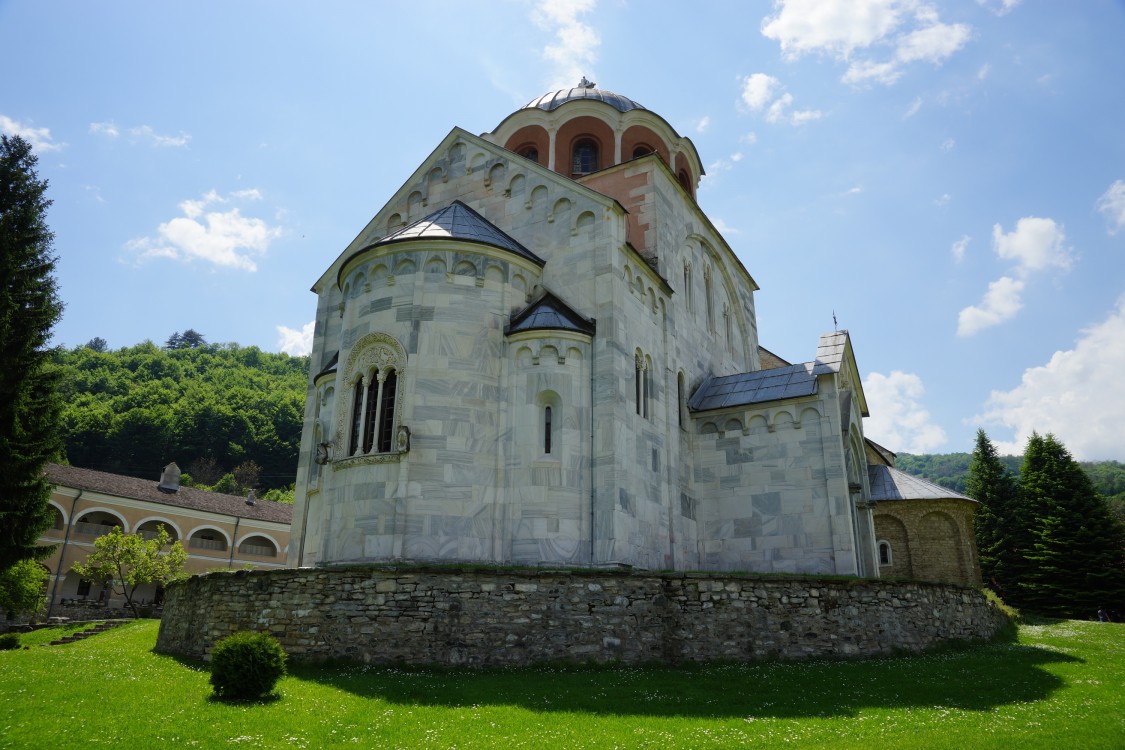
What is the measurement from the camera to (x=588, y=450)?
15.9m

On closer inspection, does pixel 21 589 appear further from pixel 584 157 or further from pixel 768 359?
pixel 768 359

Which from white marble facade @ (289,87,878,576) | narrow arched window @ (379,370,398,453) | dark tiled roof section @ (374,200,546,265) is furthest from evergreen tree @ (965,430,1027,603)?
narrow arched window @ (379,370,398,453)

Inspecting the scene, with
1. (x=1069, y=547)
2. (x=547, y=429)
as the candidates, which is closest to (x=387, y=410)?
(x=547, y=429)

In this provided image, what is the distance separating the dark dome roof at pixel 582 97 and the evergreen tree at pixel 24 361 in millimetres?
14939

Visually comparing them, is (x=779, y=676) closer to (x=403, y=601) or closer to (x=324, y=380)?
(x=403, y=601)

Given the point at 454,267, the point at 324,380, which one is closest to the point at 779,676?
the point at 454,267

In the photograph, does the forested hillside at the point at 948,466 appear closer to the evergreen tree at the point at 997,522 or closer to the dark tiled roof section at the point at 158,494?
the evergreen tree at the point at 997,522

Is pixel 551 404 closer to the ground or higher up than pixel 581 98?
closer to the ground

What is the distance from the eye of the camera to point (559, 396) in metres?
16.2

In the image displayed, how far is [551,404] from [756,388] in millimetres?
7085

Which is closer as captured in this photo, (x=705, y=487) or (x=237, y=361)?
(x=705, y=487)

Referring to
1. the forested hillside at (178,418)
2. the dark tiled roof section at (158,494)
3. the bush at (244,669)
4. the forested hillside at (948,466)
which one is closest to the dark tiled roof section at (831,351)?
the bush at (244,669)

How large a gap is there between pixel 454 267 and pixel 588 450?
5201mm

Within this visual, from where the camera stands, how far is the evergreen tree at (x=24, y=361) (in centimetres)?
1819
